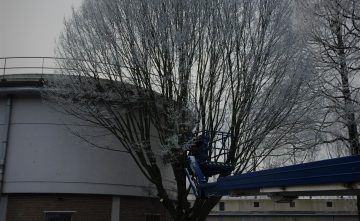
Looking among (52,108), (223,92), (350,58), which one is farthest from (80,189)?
(350,58)

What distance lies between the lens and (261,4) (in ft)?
46.5

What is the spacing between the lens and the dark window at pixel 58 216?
1633 cm

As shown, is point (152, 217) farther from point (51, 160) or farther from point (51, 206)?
point (51, 160)

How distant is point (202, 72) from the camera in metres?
13.9

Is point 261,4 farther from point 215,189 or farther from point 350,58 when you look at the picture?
point 215,189

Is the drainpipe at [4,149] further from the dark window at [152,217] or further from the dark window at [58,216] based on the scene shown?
the dark window at [152,217]

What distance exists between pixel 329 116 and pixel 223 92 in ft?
14.1

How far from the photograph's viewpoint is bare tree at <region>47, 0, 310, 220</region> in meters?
13.6

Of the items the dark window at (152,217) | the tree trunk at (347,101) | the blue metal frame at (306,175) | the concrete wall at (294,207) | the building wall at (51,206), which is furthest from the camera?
the concrete wall at (294,207)

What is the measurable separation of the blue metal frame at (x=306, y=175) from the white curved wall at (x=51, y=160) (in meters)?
10.2

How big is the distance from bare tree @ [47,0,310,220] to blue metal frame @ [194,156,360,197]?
601cm

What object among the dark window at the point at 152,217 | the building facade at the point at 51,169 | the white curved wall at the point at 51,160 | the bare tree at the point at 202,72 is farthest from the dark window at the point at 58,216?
the bare tree at the point at 202,72

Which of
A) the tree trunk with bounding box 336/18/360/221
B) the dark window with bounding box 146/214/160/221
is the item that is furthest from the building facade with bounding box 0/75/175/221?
the tree trunk with bounding box 336/18/360/221

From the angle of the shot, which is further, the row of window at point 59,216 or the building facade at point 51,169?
the building facade at point 51,169
